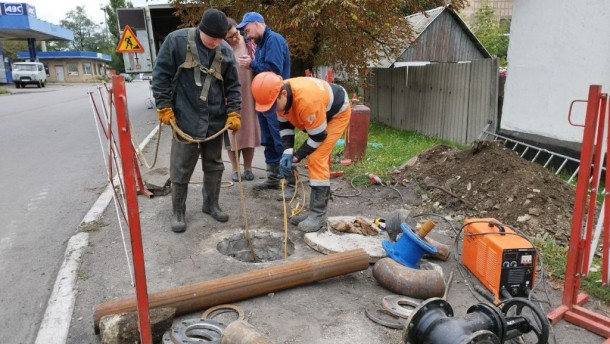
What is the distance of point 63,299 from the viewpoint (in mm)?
3240

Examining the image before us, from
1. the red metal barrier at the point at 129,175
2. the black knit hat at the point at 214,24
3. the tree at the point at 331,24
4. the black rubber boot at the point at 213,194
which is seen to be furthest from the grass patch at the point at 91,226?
the tree at the point at 331,24

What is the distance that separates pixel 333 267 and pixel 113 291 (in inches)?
67.7

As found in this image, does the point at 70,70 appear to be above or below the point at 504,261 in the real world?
above

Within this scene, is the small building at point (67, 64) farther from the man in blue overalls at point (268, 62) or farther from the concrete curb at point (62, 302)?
the concrete curb at point (62, 302)

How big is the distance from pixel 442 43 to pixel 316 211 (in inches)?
A: 831

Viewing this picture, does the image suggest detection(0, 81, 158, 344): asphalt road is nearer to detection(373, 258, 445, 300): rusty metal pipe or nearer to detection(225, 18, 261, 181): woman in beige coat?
detection(225, 18, 261, 181): woman in beige coat

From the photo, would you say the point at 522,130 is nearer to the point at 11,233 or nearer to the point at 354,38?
the point at 354,38

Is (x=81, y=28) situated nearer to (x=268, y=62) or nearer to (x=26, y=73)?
(x=26, y=73)

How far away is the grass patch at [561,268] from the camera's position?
3537mm

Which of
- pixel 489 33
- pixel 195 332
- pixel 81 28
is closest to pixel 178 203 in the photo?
pixel 195 332

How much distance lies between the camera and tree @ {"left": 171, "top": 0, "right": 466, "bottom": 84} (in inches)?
388

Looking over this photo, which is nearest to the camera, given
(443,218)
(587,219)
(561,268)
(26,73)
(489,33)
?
(587,219)

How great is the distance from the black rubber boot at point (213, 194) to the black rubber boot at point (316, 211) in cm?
92

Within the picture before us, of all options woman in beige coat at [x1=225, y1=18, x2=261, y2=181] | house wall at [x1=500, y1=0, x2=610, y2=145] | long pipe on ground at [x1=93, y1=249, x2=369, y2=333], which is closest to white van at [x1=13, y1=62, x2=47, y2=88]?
woman in beige coat at [x1=225, y1=18, x2=261, y2=181]
